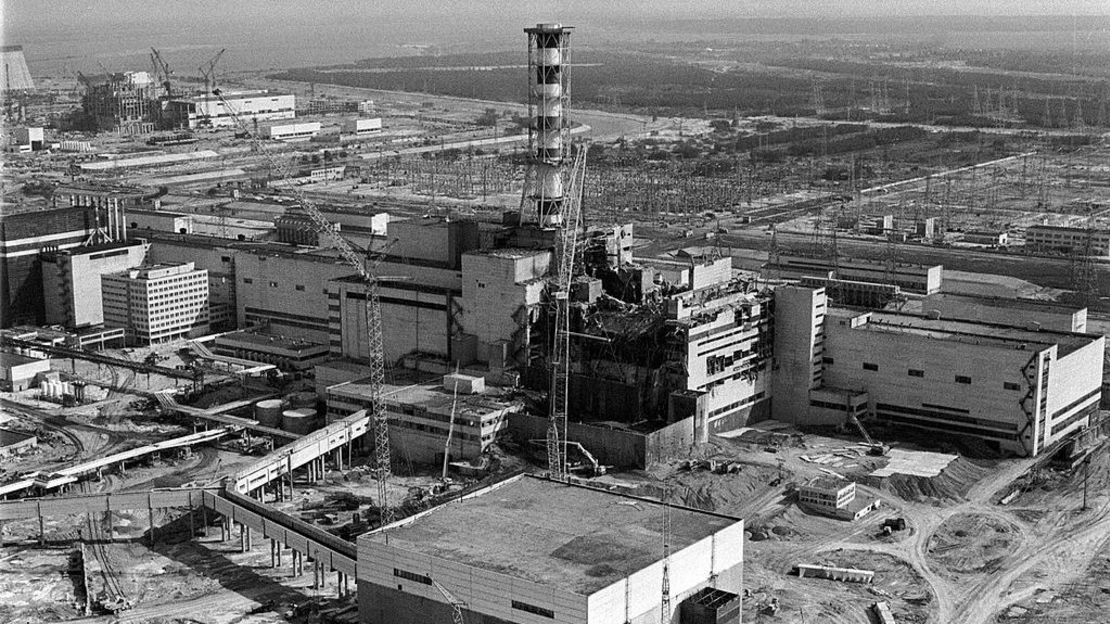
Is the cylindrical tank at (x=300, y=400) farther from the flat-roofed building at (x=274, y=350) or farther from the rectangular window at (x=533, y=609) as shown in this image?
the rectangular window at (x=533, y=609)

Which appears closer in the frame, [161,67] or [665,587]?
[665,587]

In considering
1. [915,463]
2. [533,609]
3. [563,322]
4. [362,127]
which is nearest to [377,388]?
[563,322]

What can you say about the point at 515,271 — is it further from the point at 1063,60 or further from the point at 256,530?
the point at 1063,60

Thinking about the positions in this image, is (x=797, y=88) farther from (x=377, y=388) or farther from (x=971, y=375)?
(x=377, y=388)

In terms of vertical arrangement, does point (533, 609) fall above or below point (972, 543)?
above

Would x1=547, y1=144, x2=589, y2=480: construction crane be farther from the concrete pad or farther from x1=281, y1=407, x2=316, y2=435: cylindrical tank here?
the concrete pad

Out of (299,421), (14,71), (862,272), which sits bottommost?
(299,421)
